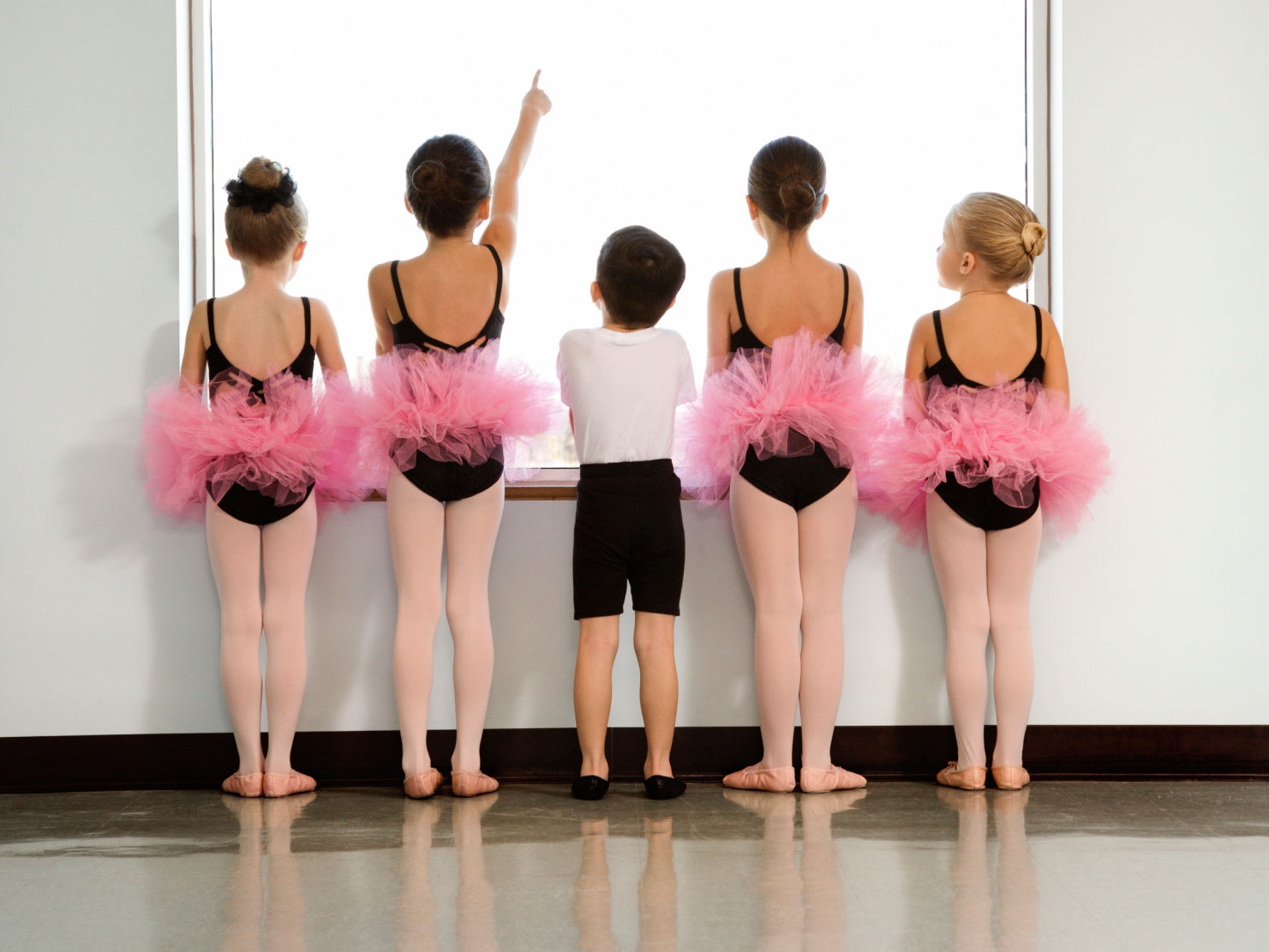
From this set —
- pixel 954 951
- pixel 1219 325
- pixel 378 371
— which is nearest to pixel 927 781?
pixel 954 951

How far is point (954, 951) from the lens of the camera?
5.66 ft

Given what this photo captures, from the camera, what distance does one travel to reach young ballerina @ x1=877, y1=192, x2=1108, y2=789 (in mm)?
2861

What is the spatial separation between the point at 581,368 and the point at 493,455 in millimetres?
318

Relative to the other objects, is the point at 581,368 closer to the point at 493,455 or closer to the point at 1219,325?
the point at 493,455

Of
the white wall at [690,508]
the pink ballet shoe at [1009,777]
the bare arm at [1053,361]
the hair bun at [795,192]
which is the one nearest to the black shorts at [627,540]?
the white wall at [690,508]

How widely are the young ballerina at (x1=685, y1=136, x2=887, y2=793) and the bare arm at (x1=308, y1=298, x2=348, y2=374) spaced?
0.96m

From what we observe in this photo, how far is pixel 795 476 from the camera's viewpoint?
2836mm

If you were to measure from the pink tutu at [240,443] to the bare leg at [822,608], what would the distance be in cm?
122

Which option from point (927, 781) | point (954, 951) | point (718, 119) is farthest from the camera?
point (718, 119)

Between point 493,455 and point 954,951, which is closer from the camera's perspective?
point 954,951

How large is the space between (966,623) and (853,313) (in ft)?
2.82

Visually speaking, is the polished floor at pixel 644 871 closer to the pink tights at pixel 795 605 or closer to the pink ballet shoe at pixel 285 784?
the pink ballet shoe at pixel 285 784

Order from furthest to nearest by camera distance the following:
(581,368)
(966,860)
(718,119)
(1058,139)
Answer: (718,119)
(1058,139)
(581,368)
(966,860)

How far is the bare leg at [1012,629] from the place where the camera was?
290cm
